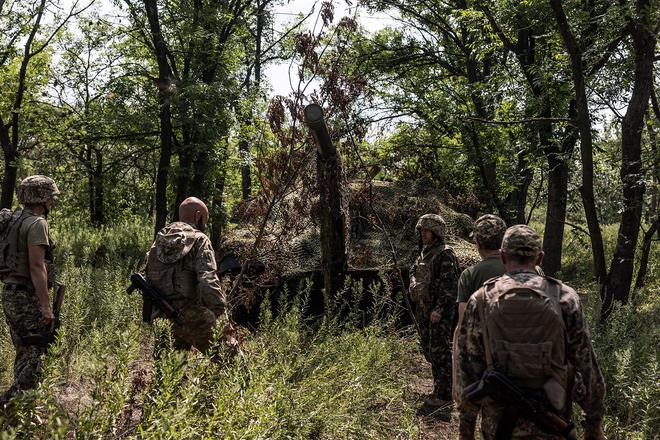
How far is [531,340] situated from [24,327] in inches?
149

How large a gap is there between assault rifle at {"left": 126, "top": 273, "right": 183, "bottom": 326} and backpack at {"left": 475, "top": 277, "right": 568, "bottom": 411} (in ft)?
8.80

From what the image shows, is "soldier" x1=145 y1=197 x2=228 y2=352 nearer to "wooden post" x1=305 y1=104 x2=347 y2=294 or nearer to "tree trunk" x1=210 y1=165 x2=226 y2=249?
"wooden post" x1=305 y1=104 x2=347 y2=294


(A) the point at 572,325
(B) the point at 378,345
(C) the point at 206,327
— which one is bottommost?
(B) the point at 378,345

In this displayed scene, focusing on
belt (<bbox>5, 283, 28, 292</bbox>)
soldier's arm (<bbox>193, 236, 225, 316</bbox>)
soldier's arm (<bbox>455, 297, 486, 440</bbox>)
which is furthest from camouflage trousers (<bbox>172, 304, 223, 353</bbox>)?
soldier's arm (<bbox>455, 297, 486, 440</bbox>)

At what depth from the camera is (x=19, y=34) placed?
1552cm

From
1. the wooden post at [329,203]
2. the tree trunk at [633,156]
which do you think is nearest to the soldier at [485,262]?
the wooden post at [329,203]

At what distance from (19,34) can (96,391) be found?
16282mm

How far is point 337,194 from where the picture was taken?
6.59 m

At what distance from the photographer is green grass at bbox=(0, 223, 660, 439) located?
2.76 m

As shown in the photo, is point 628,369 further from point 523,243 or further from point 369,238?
point 369,238

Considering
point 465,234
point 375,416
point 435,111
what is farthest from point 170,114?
point 375,416

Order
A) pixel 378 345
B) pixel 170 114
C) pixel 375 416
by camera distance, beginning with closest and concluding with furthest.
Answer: pixel 375 416, pixel 378 345, pixel 170 114

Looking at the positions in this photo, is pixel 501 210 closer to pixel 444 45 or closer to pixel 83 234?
pixel 444 45

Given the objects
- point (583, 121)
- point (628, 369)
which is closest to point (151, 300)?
point (628, 369)
